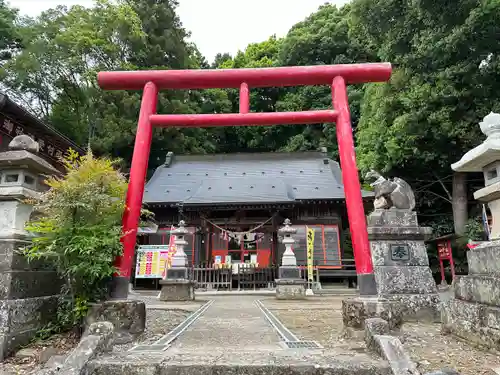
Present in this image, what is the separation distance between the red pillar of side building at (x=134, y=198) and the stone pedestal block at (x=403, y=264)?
12.6ft

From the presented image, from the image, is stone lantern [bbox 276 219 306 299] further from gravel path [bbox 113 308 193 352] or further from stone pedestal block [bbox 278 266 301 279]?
gravel path [bbox 113 308 193 352]

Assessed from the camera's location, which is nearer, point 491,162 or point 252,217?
point 491,162

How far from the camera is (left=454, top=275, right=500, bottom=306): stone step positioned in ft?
12.1

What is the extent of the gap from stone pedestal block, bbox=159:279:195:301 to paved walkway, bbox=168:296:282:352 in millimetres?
3608

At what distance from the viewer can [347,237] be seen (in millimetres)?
19781

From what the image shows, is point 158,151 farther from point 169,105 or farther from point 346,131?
point 346,131

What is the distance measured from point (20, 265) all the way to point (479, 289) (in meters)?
5.52

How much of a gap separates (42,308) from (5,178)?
1763 mm

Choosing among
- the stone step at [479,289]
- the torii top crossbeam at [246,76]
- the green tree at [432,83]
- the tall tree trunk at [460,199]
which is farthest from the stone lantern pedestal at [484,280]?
the tall tree trunk at [460,199]

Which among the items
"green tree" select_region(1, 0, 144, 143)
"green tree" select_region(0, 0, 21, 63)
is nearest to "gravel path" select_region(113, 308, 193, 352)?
"green tree" select_region(1, 0, 144, 143)

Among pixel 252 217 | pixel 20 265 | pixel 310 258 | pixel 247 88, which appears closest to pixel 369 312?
pixel 247 88

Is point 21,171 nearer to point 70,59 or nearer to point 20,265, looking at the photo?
point 20,265

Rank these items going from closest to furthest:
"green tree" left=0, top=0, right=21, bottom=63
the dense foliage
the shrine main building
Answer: the dense foliage, the shrine main building, "green tree" left=0, top=0, right=21, bottom=63

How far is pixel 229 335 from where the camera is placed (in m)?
4.60
